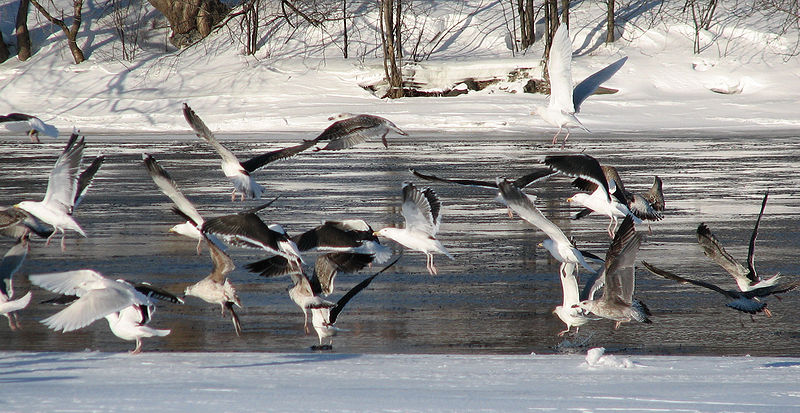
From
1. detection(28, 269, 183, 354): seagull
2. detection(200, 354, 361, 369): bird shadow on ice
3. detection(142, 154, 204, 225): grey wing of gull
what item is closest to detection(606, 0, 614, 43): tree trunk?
detection(142, 154, 204, 225): grey wing of gull

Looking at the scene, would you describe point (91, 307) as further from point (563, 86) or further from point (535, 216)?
point (563, 86)

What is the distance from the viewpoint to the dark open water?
652cm

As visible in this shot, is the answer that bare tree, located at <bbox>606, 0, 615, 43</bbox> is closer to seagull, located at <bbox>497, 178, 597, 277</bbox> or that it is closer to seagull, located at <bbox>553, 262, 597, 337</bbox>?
seagull, located at <bbox>497, 178, 597, 277</bbox>

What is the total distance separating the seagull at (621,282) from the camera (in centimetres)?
568

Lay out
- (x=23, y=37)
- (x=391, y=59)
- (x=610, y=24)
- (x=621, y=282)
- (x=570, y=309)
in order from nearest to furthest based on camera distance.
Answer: (x=621, y=282) < (x=570, y=309) < (x=391, y=59) < (x=610, y=24) < (x=23, y=37)

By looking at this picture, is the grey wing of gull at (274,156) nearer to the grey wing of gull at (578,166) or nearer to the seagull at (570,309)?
the grey wing of gull at (578,166)

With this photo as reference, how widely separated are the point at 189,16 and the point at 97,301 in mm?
32618

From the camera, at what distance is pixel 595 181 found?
8125 millimetres

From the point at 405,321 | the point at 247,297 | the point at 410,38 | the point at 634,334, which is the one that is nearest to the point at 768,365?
the point at 634,334

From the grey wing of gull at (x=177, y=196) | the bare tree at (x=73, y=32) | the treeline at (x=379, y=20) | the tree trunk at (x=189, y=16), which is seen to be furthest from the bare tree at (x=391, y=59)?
the grey wing of gull at (x=177, y=196)

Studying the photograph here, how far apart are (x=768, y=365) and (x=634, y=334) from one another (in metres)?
1.26

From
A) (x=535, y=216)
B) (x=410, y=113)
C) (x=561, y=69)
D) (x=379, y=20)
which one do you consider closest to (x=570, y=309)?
(x=535, y=216)

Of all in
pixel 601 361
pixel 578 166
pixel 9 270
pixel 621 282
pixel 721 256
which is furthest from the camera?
pixel 578 166

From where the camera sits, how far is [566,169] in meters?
7.89
